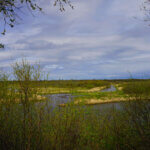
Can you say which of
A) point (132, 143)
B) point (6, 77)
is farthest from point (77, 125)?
point (6, 77)

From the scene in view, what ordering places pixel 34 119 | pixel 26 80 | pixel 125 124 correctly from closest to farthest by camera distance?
pixel 26 80 → pixel 34 119 → pixel 125 124

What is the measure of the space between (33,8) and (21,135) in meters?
3.83

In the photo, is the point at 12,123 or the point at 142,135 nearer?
the point at 142,135

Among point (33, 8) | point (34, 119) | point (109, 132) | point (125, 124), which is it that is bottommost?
point (109, 132)

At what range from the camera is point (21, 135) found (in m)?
3.71

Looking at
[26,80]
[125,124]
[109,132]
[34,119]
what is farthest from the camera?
[109,132]

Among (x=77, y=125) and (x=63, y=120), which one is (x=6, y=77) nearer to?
(x=63, y=120)

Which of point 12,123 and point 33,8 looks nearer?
point 12,123

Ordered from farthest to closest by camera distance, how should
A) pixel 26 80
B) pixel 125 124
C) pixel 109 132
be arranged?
pixel 109 132 → pixel 125 124 → pixel 26 80

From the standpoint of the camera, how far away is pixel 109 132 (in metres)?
5.30

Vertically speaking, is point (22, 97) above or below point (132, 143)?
above

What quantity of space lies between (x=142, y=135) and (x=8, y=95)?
12.2ft

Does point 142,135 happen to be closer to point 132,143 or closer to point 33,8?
point 132,143

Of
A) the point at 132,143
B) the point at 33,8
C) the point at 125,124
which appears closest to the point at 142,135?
the point at 132,143
